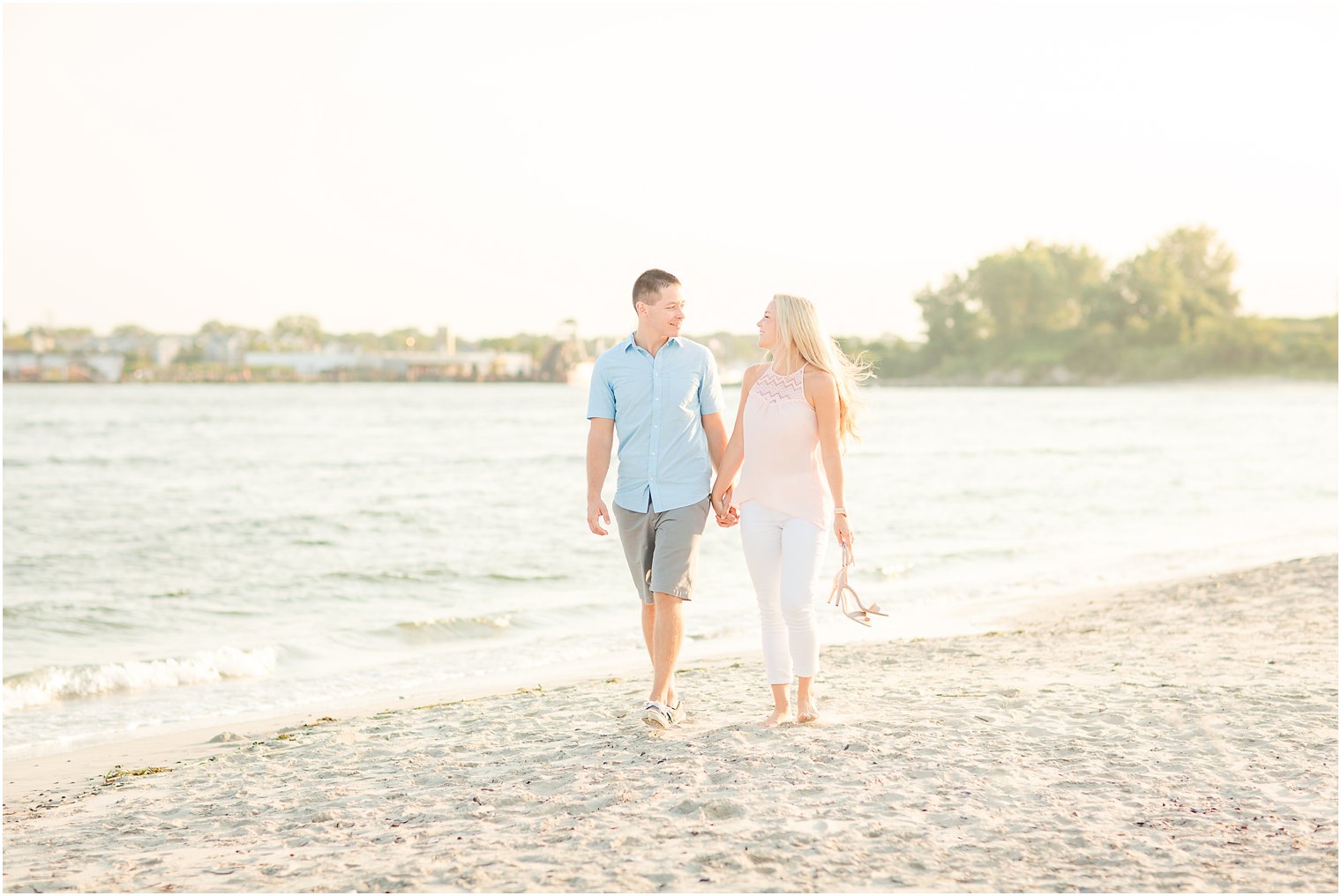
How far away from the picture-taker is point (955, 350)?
126 metres

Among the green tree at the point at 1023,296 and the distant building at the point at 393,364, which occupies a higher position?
the green tree at the point at 1023,296

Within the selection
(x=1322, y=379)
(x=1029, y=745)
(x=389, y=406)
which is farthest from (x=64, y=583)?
(x=1322, y=379)

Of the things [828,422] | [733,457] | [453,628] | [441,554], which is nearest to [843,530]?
[828,422]

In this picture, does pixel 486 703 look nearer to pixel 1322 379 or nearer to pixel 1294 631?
pixel 1294 631

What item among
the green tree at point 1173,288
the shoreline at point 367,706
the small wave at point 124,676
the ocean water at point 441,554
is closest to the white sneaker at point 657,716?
the shoreline at point 367,706

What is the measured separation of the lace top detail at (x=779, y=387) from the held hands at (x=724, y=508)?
1.55 ft

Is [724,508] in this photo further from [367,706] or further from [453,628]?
[453,628]

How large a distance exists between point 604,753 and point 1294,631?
5534 mm

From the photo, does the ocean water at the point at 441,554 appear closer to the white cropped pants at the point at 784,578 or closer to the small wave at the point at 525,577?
the small wave at the point at 525,577

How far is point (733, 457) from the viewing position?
5.17m

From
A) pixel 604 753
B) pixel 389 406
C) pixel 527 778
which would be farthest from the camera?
pixel 389 406

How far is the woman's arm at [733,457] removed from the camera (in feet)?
16.8

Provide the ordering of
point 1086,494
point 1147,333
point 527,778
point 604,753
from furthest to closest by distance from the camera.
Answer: point 1147,333
point 1086,494
point 604,753
point 527,778

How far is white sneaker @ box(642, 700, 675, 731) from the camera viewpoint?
534 centimetres
